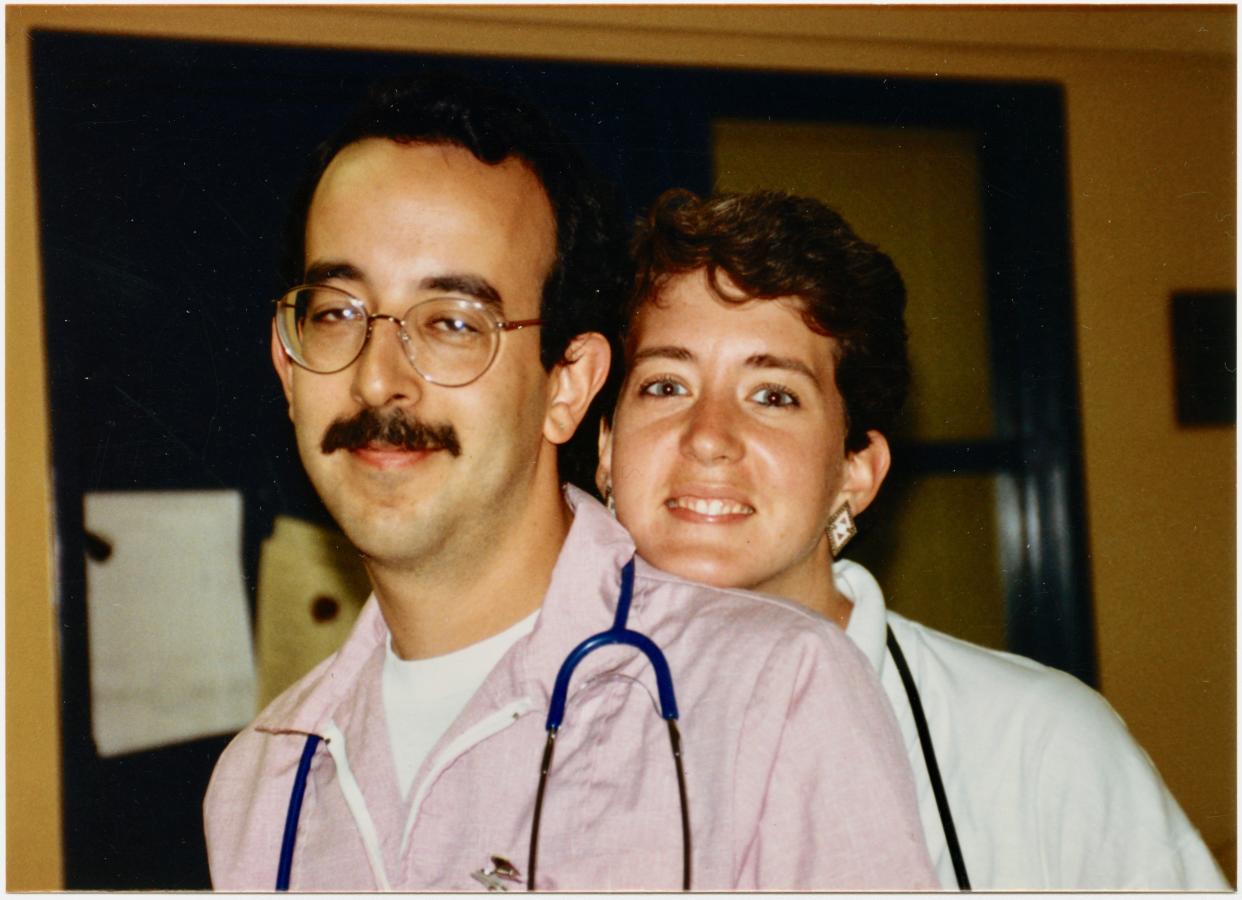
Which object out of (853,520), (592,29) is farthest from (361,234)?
(853,520)

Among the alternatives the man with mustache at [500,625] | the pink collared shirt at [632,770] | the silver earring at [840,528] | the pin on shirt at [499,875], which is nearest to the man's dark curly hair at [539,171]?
the man with mustache at [500,625]

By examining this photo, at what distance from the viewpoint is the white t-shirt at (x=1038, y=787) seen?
1.67 metres

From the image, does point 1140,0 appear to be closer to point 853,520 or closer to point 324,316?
point 853,520

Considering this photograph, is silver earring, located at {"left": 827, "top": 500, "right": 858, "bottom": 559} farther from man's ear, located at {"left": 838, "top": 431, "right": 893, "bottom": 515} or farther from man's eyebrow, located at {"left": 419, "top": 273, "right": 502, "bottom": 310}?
man's eyebrow, located at {"left": 419, "top": 273, "right": 502, "bottom": 310}

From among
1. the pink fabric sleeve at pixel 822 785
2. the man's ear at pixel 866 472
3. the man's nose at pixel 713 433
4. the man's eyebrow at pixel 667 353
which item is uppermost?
the man's eyebrow at pixel 667 353

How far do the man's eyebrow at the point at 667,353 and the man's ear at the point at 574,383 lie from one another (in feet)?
0.21

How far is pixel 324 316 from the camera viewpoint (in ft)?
5.12

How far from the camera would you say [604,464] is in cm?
186

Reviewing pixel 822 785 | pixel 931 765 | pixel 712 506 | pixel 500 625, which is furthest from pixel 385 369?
pixel 931 765

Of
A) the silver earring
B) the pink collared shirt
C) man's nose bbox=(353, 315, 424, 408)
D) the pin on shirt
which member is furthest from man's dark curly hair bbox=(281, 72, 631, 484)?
the pin on shirt

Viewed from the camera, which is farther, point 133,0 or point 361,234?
point 133,0

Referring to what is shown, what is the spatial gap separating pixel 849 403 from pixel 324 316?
88cm

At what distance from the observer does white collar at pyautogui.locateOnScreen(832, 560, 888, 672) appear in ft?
5.88

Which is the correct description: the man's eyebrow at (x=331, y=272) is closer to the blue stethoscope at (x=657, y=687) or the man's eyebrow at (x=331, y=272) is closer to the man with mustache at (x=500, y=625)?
the man with mustache at (x=500, y=625)
